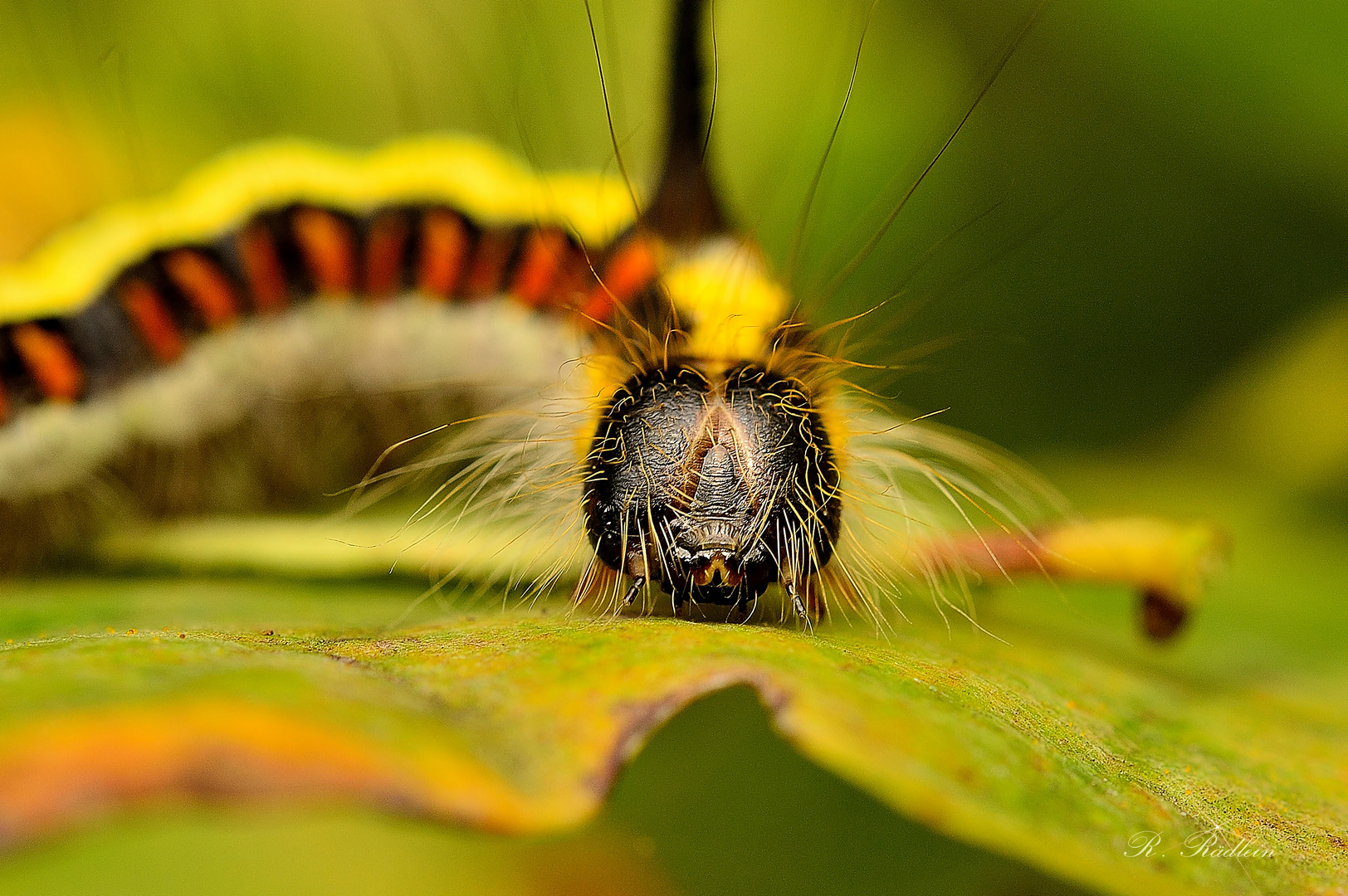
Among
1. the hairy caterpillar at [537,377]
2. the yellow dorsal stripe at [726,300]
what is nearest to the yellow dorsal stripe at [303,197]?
the hairy caterpillar at [537,377]

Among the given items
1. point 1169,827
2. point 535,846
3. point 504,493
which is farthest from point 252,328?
point 1169,827

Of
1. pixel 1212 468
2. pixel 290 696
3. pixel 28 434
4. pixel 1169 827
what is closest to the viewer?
pixel 290 696

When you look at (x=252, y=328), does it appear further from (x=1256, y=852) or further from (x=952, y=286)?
(x=1256, y=852)

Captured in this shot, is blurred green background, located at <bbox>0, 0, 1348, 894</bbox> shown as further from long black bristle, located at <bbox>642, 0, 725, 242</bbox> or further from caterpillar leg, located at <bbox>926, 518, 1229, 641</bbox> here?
caterpillar leg, located at <bbox>926, 518, 1229, 641</bbox>

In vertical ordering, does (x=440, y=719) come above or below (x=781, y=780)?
above

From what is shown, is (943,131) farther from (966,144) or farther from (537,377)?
(537,377)

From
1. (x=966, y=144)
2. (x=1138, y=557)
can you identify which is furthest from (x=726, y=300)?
(x=966, y=144)

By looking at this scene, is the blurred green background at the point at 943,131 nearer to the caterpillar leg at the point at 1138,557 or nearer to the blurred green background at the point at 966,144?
the blurred green background at the point at 966,144
